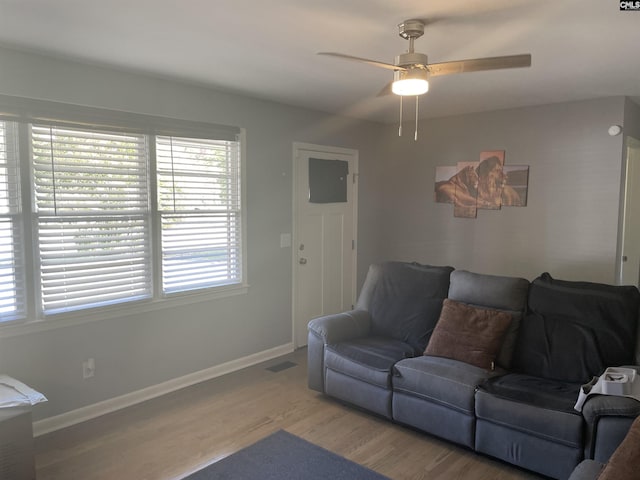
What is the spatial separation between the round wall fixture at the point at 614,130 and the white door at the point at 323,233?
7.93 feet

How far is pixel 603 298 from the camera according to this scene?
2877mm

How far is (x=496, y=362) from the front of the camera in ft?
9.87

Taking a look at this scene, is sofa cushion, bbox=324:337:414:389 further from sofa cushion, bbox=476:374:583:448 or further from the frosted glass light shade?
the frosted glass light shade

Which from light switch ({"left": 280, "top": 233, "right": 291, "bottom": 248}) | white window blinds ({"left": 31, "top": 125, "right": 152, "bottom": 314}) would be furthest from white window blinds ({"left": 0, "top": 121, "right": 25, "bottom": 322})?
light switch ({"left": 280, "top": 233, "right": 291, "bottom": 248})

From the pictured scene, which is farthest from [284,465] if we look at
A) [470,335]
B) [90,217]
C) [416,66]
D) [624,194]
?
[624,194]

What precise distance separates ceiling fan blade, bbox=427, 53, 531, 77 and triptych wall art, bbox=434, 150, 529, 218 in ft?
8.18

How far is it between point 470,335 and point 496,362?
0.23 meters

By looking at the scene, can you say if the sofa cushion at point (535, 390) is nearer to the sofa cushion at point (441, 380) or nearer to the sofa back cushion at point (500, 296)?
the sofa cushion at point (441, 380)

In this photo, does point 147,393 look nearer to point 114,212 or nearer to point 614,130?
point 114,212

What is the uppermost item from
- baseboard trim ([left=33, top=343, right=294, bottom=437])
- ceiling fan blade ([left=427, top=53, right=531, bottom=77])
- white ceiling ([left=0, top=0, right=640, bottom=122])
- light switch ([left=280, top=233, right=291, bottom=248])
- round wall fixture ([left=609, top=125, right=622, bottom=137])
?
white ceiling ([left=0, top=0, right=640, bottom=122])

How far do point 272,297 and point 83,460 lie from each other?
2.10 m

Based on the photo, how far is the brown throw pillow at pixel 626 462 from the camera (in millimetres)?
1514

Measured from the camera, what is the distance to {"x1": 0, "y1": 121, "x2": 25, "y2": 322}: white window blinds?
282cm

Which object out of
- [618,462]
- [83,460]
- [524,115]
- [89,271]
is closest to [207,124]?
[89,271]
